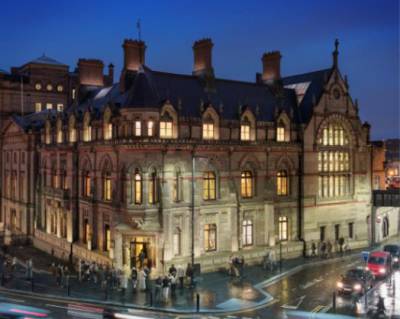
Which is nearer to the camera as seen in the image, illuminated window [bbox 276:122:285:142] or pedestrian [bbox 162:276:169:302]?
pedestrian [bbox 162:276:169:302]

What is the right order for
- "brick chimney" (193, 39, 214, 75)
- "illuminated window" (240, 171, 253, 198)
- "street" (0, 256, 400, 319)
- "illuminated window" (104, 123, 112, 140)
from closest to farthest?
"street" (0, 256, 400, 319), "illuminated window" (104, 123, 112, 140), "illuminated window" (240, 171, 253, 198), "brick chimney" (193, 39, 214, 75)

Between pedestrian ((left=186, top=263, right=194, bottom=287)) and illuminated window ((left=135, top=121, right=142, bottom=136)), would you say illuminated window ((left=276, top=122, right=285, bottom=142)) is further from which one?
pedestrian ((left=186, top=263, right=194, bottom=287))

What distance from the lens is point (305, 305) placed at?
111 ft

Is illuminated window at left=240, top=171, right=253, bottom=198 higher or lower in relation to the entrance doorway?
higher

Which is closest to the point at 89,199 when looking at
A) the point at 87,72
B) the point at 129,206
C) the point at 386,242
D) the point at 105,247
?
the point at 105,247

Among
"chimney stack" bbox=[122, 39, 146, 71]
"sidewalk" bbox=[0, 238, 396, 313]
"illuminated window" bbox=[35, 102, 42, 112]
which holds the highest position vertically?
"chimney stack" bbox=[122, 39, 146, 71]

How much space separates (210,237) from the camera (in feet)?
144

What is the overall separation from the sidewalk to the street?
98 centimetres

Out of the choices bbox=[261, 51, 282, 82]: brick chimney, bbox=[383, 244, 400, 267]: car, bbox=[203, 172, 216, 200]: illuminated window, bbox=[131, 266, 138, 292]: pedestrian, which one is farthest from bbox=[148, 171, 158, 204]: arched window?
bbox=[383, 244, 400, 267]: car

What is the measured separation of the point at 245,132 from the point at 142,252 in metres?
14.6

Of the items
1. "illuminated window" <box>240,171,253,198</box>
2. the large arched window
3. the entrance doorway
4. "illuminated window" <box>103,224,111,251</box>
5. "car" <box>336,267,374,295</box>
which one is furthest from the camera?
the large arched window

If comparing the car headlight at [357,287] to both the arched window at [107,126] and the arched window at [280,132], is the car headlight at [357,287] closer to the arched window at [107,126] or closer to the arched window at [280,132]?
the arched window at [280,132]

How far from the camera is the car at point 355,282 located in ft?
117

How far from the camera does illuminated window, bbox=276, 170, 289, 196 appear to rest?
162ft
